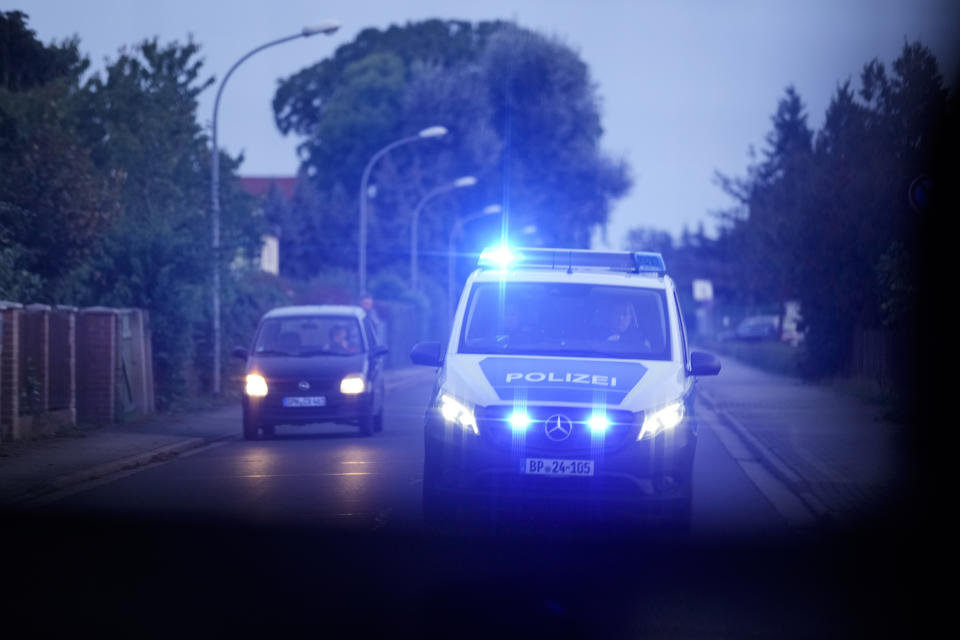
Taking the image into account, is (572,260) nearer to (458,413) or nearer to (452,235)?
(458,413)

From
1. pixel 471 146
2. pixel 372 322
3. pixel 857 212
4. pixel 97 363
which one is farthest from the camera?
pixel 471 146

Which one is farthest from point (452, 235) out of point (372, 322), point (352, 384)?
point (352, 384)

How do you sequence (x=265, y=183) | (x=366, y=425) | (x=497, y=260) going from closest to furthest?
(x=497, y=260)
(x=366, y=425)
(x=265, y=183)

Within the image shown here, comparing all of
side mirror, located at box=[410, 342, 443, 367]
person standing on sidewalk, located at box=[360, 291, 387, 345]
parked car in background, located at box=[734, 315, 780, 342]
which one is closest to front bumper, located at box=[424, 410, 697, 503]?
side mirror, located at box=[410, 342, 443, 367]

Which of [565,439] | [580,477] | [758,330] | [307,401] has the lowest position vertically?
[758,330]

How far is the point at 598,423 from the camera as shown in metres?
10.9

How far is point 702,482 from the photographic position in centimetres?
1625

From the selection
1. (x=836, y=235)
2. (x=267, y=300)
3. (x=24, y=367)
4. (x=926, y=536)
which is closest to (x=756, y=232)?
(x=836, y=235)

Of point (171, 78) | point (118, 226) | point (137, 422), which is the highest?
point (171, 78)

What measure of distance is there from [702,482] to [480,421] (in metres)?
5.85

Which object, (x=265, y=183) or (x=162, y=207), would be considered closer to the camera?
(x=162, y=207)

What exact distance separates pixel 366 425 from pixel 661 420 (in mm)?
11724

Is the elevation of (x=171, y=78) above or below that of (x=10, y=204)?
above

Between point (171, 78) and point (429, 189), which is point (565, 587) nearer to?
point (171, 78)
